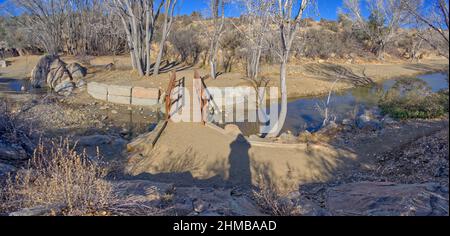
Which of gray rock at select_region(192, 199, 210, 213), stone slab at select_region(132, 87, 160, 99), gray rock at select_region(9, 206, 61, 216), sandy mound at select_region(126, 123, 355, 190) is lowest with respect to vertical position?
sandy mound at select_region(126, 123, 355, 190)

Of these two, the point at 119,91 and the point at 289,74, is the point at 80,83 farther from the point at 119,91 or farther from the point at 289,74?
the point at 289,74

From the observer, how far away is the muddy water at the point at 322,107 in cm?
1179

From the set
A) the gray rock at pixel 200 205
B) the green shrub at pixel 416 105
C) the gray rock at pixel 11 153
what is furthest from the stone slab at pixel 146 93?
the gray rock at pixel 200 205

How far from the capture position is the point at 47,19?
2381 centimetres

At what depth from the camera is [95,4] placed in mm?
27000

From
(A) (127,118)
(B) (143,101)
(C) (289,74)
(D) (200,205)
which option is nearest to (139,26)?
(B) (143,101)

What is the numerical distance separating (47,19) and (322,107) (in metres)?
20.2

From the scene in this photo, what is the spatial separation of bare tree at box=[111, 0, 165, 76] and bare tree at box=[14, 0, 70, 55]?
888 centimetres

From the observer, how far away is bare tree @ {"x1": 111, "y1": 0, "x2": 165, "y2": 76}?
16.3 meters

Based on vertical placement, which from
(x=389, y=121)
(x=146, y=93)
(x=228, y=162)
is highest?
(x=146, y=93)

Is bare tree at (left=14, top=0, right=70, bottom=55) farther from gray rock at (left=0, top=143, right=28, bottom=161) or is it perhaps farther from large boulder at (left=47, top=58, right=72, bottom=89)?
gray rock at (left=0, top=143, right=28, bottom=161)

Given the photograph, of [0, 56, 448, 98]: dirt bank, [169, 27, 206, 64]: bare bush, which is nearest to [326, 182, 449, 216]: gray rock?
[0, 56, 448, 98]: dirt bank

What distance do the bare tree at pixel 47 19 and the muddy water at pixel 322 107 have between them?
17.8 metres

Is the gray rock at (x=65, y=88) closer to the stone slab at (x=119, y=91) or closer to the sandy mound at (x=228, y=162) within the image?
the stone slab at (x=119, y=91)
